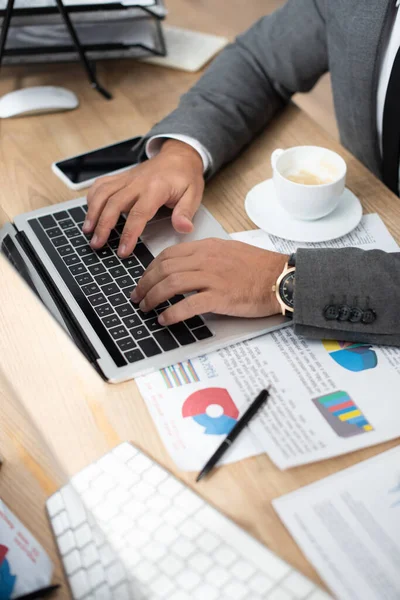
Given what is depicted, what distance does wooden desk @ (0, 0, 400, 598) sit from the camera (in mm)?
595

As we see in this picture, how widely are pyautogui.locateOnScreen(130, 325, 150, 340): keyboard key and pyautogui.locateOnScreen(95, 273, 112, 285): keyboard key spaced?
11 cm

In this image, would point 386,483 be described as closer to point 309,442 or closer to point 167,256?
point 309,442

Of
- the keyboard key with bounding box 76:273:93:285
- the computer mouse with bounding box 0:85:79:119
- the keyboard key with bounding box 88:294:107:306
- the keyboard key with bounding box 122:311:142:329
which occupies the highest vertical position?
the computer mouse with bounding box 0:85:79:119

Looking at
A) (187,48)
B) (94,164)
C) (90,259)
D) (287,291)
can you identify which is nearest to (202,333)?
(287,291)

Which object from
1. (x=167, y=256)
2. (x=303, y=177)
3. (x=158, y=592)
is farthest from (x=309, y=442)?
(x=303, y=177)

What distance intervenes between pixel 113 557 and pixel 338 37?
2.98 feet

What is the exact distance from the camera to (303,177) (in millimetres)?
931

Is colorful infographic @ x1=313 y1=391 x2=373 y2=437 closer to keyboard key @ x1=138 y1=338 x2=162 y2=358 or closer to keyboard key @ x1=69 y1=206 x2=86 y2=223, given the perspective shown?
keyboard key @ x1=138 y1=338 x2=162 y2=358

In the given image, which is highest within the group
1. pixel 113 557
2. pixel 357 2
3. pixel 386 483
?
pixel 357 2

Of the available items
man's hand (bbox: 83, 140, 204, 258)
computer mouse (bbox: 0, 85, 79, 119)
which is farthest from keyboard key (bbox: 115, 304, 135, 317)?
computer mouse (bbox: 0, 85, 79, 119)

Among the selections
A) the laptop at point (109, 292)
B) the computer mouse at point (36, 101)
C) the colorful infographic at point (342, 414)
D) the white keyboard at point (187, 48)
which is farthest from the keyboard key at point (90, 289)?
the white keyboard at point (187, 48)

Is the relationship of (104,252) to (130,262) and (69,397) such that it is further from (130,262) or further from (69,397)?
(69,397)

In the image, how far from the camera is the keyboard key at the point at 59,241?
2.90 feet

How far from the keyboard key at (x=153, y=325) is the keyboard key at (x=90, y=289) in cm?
10
